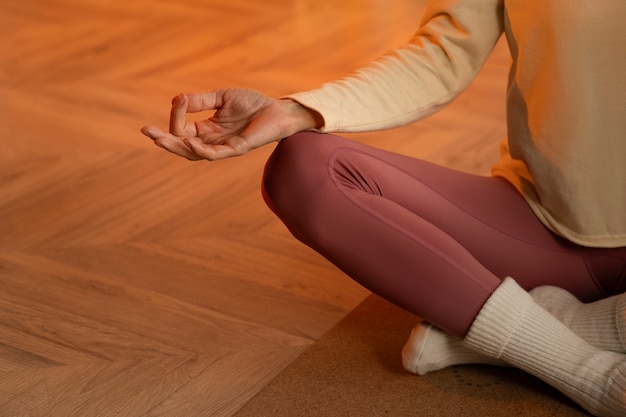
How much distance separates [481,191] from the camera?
137 cm

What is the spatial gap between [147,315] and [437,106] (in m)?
0.56

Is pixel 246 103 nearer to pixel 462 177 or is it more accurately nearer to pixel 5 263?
pixel 462 177

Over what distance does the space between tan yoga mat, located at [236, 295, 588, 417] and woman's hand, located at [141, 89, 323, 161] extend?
349 millimetres

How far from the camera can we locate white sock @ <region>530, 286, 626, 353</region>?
1257mm

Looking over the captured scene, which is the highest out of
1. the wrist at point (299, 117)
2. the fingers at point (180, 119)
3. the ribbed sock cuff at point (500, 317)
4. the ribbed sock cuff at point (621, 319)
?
the fingers at point (180, 119)

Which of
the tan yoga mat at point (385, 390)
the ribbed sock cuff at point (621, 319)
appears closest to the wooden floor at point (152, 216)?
the tan yoga mat at point (385, 390)

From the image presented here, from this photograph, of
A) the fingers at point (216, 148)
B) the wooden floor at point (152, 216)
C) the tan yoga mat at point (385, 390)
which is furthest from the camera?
the wooden floor at point (152, 216)

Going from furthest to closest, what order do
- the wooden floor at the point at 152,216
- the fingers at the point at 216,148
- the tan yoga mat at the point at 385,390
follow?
1. the wooden floor at the point at 152,216
2. the tan yoga mat at the point at 385,390
3. the fingers at the point at 216,148

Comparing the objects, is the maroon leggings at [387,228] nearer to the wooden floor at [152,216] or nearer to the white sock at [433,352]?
the white sock at [433,352]

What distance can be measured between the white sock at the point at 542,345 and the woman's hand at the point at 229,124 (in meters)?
0.33

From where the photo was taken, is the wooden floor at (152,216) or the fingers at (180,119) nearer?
the fingers at (180,119)

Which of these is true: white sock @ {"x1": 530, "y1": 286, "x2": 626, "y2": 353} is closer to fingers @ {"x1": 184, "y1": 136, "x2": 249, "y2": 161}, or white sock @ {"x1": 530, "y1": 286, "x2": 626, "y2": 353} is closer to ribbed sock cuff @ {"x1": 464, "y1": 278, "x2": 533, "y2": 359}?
ribbed sock cuff @ {"x1": 464, "y1": 278, "x2": 533, "y2": 359}

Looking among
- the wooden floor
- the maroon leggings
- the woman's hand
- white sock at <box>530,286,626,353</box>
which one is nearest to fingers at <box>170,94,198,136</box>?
the woman's hand

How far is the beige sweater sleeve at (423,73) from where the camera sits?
1.29m
